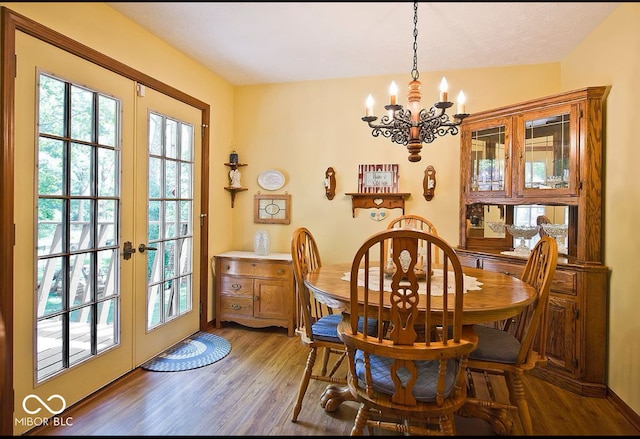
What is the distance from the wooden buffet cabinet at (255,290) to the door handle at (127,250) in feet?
3.34

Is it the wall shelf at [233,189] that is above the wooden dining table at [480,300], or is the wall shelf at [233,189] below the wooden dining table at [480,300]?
above

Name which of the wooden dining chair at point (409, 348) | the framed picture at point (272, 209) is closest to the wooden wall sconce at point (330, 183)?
the framed picture at point (272, 209)

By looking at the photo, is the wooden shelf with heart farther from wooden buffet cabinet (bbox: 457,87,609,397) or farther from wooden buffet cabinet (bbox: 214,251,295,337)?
wooden buffet cabinet (bbox: 214,251,295,337)

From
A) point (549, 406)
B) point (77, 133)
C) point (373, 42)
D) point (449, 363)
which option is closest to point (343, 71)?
point (373, 42)

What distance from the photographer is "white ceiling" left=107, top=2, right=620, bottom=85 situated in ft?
7.37

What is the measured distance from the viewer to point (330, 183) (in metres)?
3.47

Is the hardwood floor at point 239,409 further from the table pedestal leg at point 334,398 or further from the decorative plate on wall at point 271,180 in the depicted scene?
the decorative plate on wall at point 271,180

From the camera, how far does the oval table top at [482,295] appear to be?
1.56 metres

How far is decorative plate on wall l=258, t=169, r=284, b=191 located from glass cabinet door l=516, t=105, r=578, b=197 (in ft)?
7.05

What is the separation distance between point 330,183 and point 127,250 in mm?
1846

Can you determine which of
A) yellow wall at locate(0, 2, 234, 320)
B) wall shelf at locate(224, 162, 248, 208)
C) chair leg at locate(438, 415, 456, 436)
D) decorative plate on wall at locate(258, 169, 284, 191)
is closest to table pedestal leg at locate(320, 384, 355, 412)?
chair leg at locate(438, 415, 456, 436)

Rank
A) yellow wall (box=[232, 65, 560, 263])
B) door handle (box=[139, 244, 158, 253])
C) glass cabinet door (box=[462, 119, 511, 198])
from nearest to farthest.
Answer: door handle (box=[139, 244, 158, 253]), glass cabinet door (box=[462, 119, 511, 198]), yellow wall (box=[232, 65, 560, 263])

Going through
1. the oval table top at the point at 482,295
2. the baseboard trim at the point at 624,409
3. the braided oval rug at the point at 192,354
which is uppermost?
the oval table top at the point at 482,295

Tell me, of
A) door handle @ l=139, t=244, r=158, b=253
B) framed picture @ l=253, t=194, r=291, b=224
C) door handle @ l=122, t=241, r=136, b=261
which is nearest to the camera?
door handle @ l=122, t=241, r=136, b=261
